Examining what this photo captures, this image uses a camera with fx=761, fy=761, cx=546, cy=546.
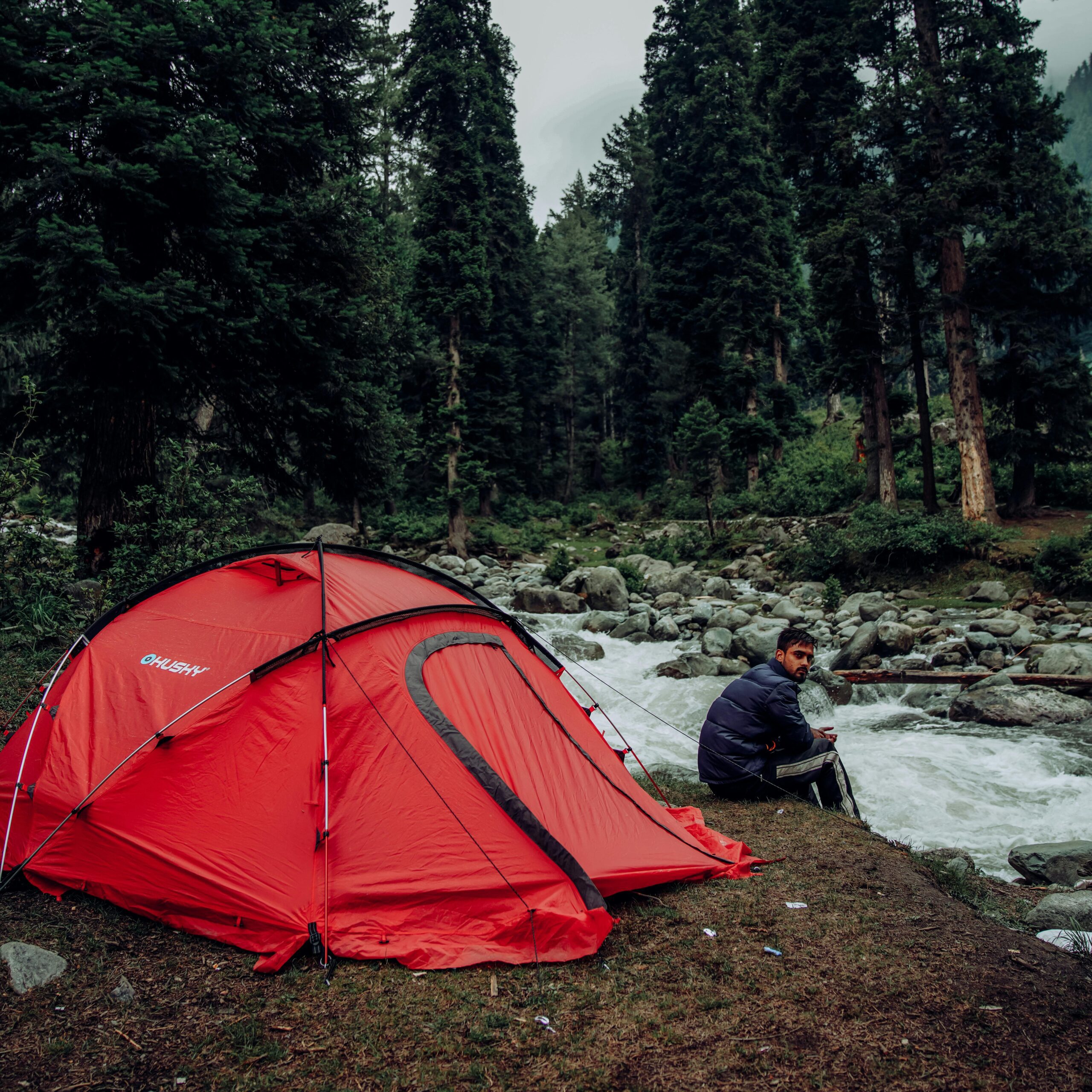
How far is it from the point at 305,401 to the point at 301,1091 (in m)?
8.83

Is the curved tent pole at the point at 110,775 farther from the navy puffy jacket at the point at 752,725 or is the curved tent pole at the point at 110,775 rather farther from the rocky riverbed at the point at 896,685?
the rocky riverbed at the point at 896,685

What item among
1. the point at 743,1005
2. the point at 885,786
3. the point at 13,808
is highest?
the point at 13,808

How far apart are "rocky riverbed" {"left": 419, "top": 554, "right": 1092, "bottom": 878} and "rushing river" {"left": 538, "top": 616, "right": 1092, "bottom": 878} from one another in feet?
0.06

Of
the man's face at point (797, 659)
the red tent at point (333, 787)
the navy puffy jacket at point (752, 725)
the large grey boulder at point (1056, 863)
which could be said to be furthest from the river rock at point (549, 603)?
the red tent at point (333, 787)

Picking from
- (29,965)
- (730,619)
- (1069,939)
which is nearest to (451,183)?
(730,619)

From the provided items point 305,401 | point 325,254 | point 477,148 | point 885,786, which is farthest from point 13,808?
point 477,148

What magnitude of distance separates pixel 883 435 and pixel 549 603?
9.89 m

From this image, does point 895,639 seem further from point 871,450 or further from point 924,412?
point 871,450

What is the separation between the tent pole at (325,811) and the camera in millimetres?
3248

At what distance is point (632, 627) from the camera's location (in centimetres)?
1364

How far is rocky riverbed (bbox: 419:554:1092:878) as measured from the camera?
20.2 ft

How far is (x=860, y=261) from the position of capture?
724 inches

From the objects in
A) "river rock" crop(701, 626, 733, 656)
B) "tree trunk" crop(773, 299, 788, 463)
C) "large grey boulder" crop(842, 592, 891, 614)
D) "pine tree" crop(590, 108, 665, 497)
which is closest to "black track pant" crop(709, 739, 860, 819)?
"river rock" crop(701, 626, 733, 656)

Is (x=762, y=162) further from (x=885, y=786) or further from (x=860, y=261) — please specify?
(x=885, y=786)
